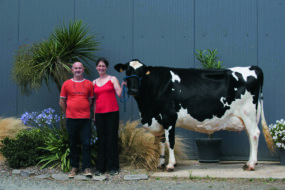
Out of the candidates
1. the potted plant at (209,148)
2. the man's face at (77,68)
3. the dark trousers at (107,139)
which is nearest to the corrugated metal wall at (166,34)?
the potted plant at (209,148)

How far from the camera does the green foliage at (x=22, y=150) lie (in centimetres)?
579

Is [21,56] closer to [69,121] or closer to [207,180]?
[69,121]

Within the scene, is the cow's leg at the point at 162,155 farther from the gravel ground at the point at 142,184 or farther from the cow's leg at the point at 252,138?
the cow's leg at the point at 252,138

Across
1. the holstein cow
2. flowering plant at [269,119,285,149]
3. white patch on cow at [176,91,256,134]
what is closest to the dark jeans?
the holstein cow

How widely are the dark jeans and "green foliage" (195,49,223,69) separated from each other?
290 centimetres

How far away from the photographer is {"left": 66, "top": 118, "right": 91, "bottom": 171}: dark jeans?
5.29m

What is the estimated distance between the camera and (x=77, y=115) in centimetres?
527

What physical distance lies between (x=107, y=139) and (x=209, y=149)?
223 cm

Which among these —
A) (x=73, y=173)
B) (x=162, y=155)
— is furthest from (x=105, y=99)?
(x=162, y=155)

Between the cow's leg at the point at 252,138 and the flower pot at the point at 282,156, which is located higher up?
the cow's leg at the point at 252,138

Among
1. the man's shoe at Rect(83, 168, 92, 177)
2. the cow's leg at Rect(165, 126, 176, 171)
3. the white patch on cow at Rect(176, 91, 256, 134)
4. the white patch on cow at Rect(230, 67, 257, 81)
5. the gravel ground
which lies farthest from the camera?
the white patch on cow at Rect(230, 67, 257, 81)

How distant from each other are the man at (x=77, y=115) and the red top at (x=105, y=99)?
16 cm

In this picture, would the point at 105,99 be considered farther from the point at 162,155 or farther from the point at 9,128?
the point at 9,128

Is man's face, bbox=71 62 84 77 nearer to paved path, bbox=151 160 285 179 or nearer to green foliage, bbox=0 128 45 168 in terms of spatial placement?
green foliage, bbox=0 128 45 168
